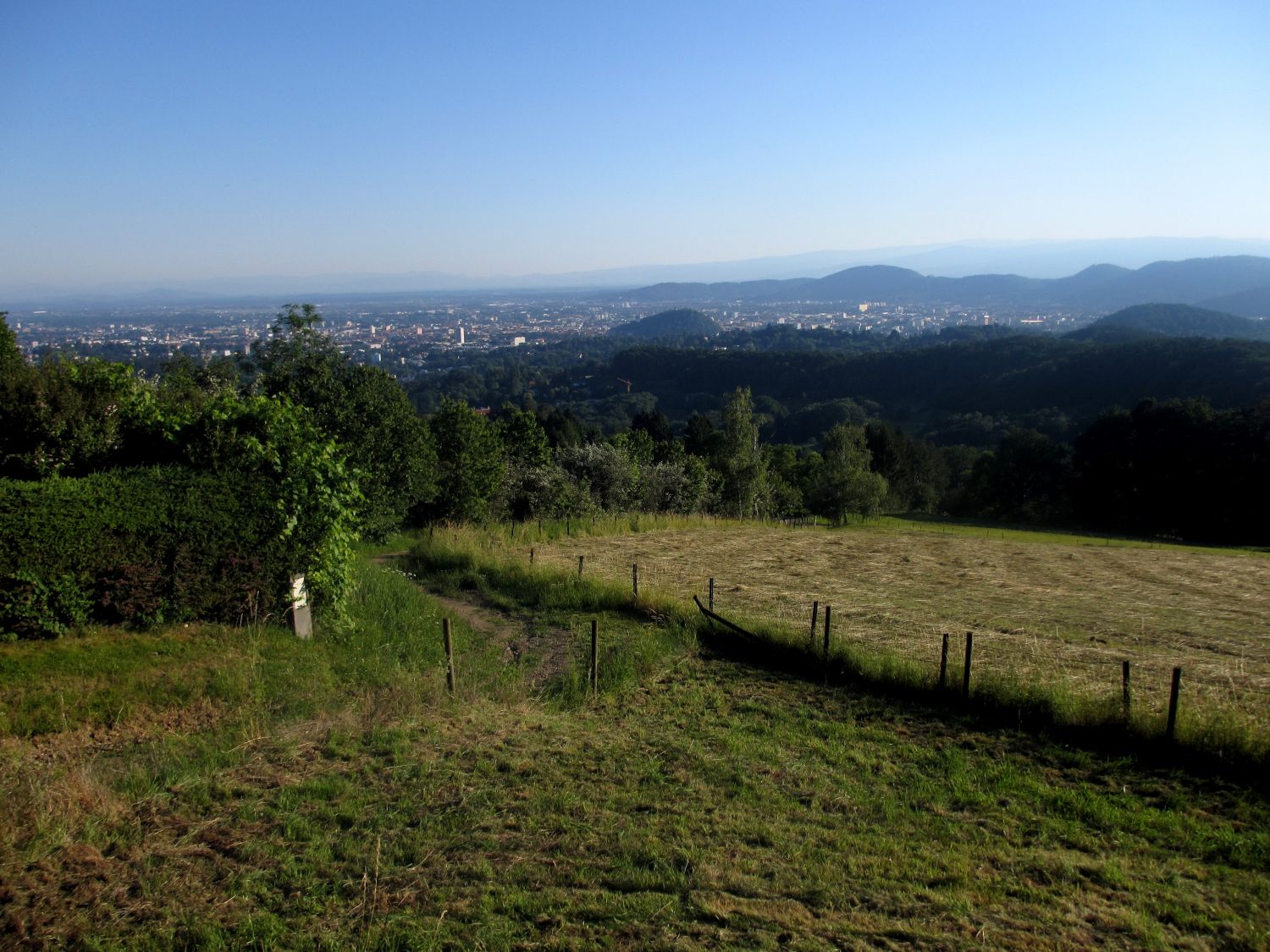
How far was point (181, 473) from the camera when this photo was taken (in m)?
10.2

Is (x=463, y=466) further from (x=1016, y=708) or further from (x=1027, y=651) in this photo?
(x=1016, y=708)

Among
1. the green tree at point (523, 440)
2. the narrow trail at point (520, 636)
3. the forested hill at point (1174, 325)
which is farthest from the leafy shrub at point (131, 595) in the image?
the forested hill at point (1174, 325)

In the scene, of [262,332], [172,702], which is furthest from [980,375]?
[172,702]

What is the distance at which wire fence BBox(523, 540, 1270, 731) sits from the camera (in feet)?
30.7

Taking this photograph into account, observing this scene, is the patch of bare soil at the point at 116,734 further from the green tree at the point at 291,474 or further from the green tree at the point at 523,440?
the green tree at the point at 523,440

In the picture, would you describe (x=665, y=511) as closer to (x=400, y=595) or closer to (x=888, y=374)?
(x=400, y=595)

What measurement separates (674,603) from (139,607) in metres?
8.35

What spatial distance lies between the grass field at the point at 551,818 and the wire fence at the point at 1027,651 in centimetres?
151

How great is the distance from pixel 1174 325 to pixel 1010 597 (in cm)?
18236

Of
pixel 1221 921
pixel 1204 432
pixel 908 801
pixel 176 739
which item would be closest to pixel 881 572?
pixel 908 801

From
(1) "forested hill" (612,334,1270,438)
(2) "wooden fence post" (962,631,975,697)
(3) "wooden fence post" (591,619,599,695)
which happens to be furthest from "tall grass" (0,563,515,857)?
(1) "forested hill" (612,334,1270,438)

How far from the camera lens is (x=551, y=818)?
6.01 meters

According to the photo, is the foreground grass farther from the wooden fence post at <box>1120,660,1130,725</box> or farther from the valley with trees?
the wooden fence post at <box>1120,660,1130,725</box>

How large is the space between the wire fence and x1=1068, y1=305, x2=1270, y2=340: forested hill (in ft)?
460
